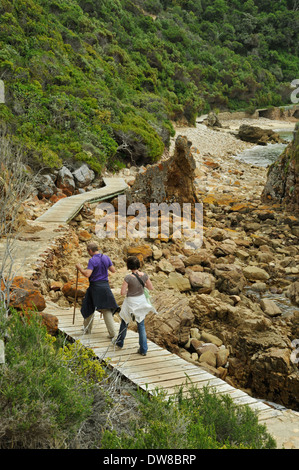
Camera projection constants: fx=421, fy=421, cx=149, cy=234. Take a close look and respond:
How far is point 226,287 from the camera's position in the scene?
30.1ft

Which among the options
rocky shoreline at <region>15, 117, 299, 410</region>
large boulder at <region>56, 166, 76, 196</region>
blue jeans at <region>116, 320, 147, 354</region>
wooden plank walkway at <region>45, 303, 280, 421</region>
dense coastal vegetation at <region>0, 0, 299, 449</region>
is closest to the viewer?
dense coastal vegetation at <region>0, 0, 299, 449</region>

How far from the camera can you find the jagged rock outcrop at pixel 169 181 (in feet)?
44.7

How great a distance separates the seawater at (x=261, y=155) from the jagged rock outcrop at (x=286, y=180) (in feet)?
34.9

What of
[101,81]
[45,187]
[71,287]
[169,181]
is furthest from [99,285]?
[101,81]

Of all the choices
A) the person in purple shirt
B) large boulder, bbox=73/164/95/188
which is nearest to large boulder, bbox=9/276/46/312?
the person in purple shirt

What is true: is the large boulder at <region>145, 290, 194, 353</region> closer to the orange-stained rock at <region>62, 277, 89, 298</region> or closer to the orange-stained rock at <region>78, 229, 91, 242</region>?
the orange-stained rock at <region>62, 277, 89, 298</region>

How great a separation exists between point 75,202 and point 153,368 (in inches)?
323

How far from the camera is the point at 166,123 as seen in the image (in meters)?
24.6

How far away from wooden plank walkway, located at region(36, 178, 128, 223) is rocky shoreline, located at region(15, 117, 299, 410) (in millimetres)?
323

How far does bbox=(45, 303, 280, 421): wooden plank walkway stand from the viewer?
439 cm

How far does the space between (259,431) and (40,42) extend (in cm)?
1867

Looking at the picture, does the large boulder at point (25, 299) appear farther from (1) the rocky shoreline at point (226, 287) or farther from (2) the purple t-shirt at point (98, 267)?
(1) the rocky shoreline at point (226, 287)
